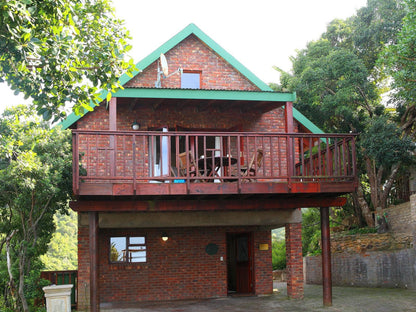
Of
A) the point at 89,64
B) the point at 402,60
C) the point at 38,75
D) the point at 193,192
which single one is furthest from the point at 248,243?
the point at 38,75

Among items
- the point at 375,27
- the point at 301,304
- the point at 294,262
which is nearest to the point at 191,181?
the point at 294,262

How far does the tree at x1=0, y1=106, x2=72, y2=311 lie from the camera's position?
1124 centimetres

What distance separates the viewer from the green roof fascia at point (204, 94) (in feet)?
39.3

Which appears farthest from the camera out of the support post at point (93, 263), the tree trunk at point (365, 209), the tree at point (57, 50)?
the tree trunk at point (365, 209)

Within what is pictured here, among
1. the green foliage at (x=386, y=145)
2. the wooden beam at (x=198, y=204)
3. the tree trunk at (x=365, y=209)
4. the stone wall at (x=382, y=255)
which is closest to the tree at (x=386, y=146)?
the green foliage at (x=386, y=145)

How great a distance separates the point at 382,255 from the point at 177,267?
21.0 ft

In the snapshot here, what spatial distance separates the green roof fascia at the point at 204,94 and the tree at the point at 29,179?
2.07 m

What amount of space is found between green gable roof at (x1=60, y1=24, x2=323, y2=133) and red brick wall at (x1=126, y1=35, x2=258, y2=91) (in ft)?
0.93

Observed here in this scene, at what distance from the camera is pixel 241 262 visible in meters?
16.3

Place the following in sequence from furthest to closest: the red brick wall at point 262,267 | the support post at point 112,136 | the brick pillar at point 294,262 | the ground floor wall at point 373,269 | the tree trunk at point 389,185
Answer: the tree trunk at point 389,185 → the red brick wall at point 262,267 → the ground floor wall at point 373,269 → the brick pillar at point 294,262 → the support post at point 112,136

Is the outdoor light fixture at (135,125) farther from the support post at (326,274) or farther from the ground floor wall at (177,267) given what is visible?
the support post at (326,274)

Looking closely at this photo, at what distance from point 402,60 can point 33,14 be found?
34.3 ft

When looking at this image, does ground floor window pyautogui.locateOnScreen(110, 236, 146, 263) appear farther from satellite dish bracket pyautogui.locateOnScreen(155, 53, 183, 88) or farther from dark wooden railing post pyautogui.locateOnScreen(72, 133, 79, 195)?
dark wooden railing post pyautogui.locateOnScreen(72, 133, 79, 195)

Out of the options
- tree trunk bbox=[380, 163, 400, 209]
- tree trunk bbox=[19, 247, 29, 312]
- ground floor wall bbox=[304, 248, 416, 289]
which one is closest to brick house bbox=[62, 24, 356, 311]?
tree trunk bbox=[19, 247, 29, 312]
